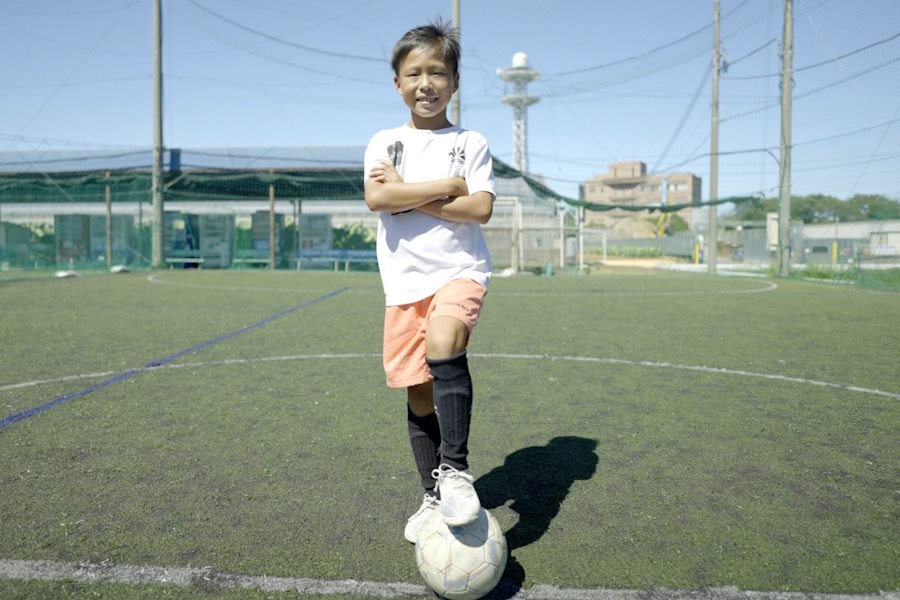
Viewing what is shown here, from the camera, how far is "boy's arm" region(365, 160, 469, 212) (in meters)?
2.34

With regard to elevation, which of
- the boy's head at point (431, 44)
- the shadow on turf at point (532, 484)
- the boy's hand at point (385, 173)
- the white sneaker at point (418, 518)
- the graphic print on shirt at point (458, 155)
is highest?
the boy's head at point (431, 44)

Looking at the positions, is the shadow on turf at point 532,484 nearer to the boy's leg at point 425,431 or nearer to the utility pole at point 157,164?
the boy's leg at point 425,431

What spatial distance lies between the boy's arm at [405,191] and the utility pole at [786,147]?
20518 mm

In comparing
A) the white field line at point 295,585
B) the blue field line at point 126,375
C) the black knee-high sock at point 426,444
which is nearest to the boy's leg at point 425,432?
the black knee-high sock at point 426,444

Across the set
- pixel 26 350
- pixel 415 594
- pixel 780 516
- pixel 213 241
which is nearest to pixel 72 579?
pixel 415 594

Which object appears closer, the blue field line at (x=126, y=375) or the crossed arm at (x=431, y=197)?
the crossed arm at (x=431, y=197)

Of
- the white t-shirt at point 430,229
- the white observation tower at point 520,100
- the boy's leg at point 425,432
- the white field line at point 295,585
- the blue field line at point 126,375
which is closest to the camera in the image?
the white field line at point 295,585

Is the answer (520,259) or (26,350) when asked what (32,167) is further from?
(26,350)

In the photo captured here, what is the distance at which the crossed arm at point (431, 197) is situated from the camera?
7.68 feet

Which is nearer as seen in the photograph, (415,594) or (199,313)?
(415,594)

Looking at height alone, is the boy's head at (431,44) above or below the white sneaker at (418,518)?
above

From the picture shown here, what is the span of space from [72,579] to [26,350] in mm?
4839

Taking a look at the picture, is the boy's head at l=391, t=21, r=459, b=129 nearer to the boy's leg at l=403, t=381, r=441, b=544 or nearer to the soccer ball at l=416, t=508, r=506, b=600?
the boy's leg at l=403, t=381, r=441, b=544

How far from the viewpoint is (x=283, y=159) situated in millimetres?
23469
